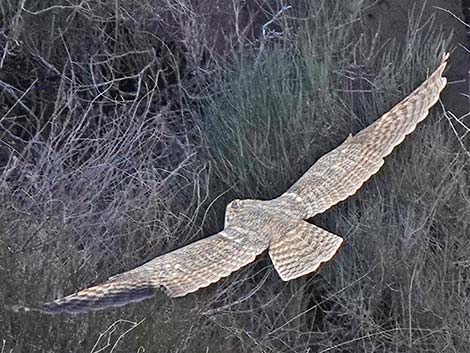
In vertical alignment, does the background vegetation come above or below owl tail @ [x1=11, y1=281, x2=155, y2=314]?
below

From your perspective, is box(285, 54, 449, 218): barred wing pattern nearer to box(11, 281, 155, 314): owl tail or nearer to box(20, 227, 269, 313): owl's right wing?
box(20, 227, 269, 313): owl's right wing

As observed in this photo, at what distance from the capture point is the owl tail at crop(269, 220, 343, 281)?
11.3 feet

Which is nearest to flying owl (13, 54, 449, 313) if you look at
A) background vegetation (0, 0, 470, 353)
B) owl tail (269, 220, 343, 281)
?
owl tail (269, 220, 343, 281)

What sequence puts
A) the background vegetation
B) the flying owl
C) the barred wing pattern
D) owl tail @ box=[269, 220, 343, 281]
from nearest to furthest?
the flying owl, owl tail @ box=[269, 220, 343, 281], the background vegetation, the barred wing pattern

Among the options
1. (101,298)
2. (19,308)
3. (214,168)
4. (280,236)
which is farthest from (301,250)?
(214,168)

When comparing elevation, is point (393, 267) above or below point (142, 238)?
below

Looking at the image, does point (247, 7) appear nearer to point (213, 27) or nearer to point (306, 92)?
point (213, 27)

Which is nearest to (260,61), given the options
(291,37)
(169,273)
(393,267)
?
(291,37)

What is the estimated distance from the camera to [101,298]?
10.1 feet

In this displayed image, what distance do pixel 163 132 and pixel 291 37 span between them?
87 centimetres

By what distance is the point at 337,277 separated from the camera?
422 cm

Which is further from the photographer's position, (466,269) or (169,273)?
(466,269)

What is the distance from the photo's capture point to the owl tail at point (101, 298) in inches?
118

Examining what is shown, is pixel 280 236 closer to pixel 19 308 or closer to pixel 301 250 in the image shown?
pixel 301 250
